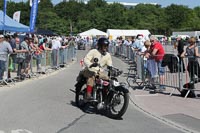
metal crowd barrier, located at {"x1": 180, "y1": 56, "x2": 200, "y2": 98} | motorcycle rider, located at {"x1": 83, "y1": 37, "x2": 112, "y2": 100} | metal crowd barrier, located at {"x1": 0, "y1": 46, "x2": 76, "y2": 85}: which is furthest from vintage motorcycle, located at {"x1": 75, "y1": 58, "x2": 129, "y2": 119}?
metal crowd barrier, located at {"x1": 0, "y1": 46, "x2": 76, "y2": 85}

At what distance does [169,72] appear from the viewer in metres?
13.9

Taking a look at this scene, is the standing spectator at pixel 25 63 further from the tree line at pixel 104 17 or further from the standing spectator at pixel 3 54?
the tree line at pixel 104 17

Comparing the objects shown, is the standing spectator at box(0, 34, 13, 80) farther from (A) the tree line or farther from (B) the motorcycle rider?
(A) the tree line

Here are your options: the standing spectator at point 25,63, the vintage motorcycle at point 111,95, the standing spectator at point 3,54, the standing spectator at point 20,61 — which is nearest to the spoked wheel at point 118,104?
the vintage motorcycle at point 111,95

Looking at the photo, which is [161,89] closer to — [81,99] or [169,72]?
[169,72]

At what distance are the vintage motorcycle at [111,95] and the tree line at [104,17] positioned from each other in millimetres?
98483

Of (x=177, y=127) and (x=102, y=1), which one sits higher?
(x=102, y=1)

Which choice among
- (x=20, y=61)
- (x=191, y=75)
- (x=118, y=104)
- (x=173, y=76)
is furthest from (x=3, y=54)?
(x=118, y=104)

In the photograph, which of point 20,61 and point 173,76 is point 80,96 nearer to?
point 173,76

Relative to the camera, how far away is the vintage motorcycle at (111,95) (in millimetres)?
9215

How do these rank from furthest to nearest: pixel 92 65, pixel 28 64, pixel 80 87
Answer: pixel 28 64
pixel 80 87
pixel 92 65

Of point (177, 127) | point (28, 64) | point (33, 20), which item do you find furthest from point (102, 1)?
point (177, 127)

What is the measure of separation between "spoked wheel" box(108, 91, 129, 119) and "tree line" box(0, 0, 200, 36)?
98.9 metres

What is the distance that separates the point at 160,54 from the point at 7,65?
5617 mm
